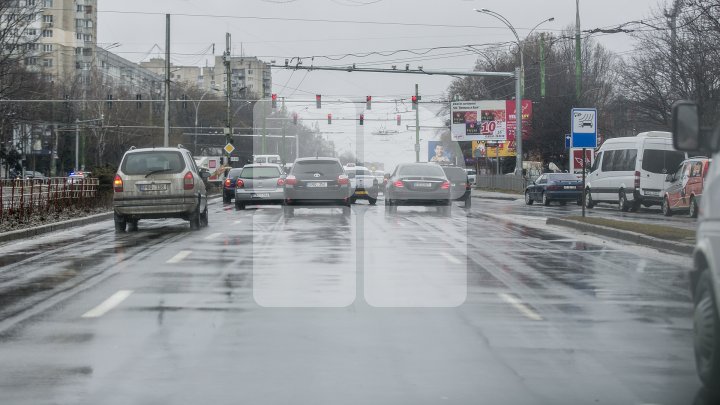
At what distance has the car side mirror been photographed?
7223 mm

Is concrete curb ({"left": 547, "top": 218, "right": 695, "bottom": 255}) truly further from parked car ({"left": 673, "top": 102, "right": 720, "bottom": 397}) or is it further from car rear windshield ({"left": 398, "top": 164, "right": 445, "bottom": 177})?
parked car ({"left": 673, "top": 102, "right": 720, "bottom": 397})

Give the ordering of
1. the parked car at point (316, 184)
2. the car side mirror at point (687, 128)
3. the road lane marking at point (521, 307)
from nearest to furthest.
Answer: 1. the car side mirror at point (687, 128)
2. the road lane marking at point (521, 307)
3. the parked car at point (316, 184)

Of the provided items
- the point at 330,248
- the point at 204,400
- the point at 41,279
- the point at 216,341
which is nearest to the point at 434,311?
the point at 216,341

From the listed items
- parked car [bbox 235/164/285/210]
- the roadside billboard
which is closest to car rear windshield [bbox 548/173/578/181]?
parked car [bbox 235/164/285/210]

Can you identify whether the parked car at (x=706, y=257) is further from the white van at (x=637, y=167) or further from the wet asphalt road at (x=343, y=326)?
the white van at (x=637, y=167)

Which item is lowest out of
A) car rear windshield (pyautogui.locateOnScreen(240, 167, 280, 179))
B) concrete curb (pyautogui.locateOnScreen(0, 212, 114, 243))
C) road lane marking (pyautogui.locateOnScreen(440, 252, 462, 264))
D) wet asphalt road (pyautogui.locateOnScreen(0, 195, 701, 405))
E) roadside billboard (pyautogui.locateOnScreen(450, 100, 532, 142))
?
Result: wet asphalt road (pyautogui.locateOnScreen(0, 195, 701, 405))

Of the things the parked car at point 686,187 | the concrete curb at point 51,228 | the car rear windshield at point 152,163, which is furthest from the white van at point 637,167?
the car rear windshield at point 152,163

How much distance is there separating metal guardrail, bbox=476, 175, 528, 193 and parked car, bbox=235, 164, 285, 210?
28094 mm

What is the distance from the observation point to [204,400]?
21.6 feet

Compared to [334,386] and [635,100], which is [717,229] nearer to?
[334,386]

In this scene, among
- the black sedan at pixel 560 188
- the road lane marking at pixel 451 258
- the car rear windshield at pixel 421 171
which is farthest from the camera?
the black sedan at pixel 560 188

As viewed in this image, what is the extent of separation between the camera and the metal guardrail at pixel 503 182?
64.8 m

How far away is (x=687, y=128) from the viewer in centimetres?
723

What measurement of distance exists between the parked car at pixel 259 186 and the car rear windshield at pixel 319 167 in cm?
453
